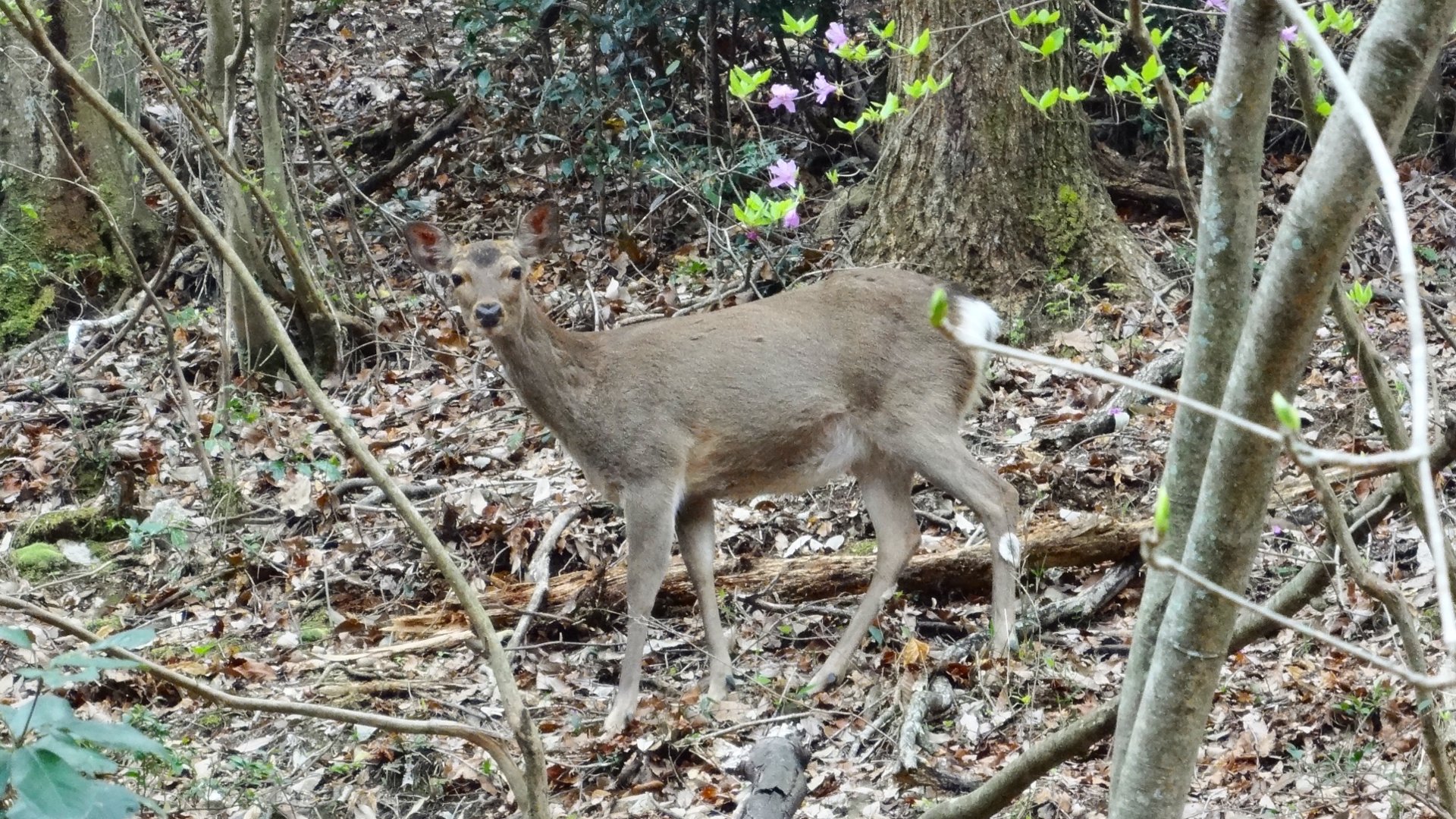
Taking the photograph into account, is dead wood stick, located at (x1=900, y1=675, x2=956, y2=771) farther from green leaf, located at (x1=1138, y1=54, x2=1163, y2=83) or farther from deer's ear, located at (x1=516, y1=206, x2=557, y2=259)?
deer's ear, located at (x1=516, y1=206, x2=557, y2=259)

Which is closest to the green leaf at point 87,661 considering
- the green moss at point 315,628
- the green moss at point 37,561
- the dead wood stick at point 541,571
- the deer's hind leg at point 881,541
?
the dead wood stick at point 541,571

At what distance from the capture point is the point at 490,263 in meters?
6.50

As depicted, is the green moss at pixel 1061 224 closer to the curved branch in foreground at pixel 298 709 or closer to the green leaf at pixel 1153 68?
the green leaf at pixel 1153 68

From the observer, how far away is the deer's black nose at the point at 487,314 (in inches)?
246

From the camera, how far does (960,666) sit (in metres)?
5.69

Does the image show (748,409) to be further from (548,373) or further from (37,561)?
(37,561)

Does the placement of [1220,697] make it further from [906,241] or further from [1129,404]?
[906,241]

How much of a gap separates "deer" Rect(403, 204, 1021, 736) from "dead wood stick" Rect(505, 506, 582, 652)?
0.47m

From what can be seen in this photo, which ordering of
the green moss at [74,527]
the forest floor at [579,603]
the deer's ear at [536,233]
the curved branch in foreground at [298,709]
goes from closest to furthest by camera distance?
the curved branch in foreground at [298,709]
the forest floor at [579,603]
the deer's ear at [536,233]
the green moss at [74,527]

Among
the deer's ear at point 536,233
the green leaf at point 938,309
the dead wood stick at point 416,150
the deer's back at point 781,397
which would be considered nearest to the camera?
the green leaf at point 938,309

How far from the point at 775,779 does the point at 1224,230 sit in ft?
8.66

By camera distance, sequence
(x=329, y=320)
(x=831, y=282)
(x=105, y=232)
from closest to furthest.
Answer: (x=831, y=282), (x=329, y=320), (x=105, y=232)

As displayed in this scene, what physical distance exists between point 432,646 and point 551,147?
6.24 m

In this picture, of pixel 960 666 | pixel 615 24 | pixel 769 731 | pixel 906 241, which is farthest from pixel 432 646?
pixel 615 24
